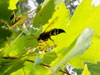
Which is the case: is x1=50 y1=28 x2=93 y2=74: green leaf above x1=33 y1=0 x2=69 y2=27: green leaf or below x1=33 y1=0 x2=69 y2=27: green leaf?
below

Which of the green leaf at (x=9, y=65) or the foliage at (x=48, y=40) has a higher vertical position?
the foliage at (x=48, y=40)

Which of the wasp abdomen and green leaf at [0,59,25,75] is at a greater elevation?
the wasp abdomen

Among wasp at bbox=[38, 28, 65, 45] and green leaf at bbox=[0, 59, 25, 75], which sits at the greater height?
wasp at bbox=[38, 28, 65, 45]

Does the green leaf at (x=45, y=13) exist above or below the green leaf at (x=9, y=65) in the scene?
above

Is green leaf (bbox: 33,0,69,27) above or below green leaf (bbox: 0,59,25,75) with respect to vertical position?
above

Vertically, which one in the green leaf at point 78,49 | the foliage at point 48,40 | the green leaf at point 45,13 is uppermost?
Result: the green leaf at point 45,13

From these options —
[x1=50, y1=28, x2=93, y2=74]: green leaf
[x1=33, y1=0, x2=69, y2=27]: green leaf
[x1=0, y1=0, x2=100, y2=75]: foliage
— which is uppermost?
[x1=33, y1=0, x2=69, y2=27]: green leaf

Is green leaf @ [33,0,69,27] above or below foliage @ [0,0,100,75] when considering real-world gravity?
above
